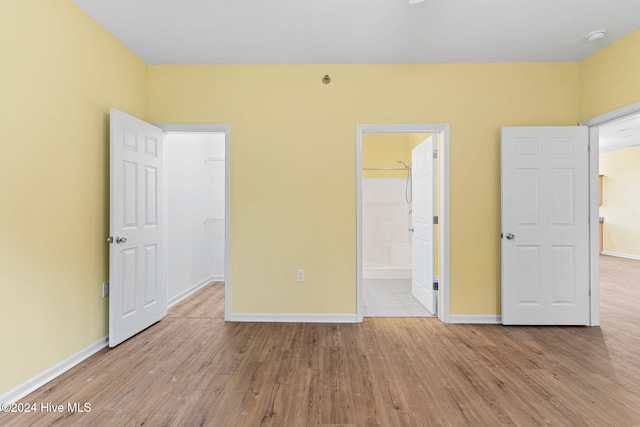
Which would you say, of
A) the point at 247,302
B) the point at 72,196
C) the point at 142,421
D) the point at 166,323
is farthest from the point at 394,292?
the point at 72,196

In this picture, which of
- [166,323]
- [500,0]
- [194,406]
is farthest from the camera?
[166,323]

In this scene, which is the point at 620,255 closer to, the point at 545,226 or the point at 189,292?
the point at 545,226

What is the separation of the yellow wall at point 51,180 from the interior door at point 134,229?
0.15 meters

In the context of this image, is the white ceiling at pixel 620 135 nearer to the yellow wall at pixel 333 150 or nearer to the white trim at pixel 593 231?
the white trim at pixel 593 231

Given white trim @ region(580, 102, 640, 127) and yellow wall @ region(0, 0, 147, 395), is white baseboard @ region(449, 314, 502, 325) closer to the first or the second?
white trim @ region(580, 102, 640, 127)

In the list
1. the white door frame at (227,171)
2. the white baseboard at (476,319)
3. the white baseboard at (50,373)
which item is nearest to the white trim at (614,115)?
the white baseboard at (476,319)

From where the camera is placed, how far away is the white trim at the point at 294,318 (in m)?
3.25

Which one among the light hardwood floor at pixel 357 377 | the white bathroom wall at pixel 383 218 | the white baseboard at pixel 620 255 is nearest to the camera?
the light hardwood floor at pixel 357 377

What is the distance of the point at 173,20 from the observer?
2553 mm

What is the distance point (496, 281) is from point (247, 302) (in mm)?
2598

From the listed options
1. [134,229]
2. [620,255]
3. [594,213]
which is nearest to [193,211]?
[134,229]

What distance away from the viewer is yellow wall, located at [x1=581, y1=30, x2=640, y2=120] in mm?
2691

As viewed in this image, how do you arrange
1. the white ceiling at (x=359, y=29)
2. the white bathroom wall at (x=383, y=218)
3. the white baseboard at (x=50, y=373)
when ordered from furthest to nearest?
the white bathroom wall at (x=383, y=218) → the white ceiling at (x=359, y=29) → the white baseboard at (x=50, y=373)

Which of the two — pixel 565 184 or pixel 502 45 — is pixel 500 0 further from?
pixel 565 184
